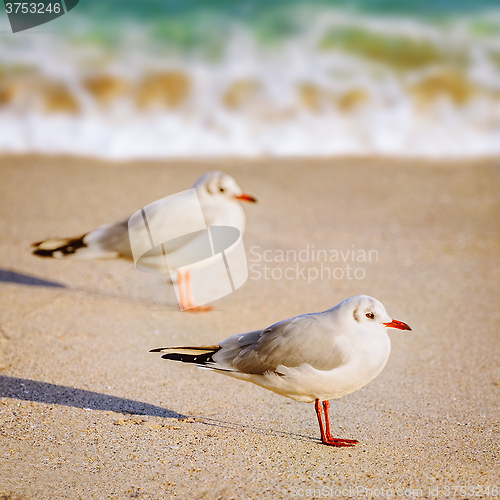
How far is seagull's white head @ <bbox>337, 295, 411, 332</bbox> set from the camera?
8.98 ft

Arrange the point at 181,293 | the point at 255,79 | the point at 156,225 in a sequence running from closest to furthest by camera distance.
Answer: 1. the point at 156,225
2. the point at 181,293
3. the point at 255,79

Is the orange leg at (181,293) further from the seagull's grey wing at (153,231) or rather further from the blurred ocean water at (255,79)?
the blurred ocean water at (255,79)

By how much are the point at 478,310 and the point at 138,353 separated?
2440mm

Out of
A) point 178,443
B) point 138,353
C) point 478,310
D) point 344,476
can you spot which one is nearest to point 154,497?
point 178,443

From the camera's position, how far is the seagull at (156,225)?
4.34 meters

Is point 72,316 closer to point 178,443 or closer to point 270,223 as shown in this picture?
point 178,443

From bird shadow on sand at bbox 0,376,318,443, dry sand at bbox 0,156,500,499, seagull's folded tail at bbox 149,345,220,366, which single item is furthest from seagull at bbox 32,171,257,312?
seagull's folded tail at bbox 149,345,220,366

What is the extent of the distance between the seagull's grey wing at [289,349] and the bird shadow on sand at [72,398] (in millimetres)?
470

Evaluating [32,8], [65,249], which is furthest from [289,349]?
[32,8]

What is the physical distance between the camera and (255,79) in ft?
33.8

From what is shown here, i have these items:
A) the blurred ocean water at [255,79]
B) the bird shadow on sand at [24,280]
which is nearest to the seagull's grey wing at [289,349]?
the bird shadow on sand at [24,280]

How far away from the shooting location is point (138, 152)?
848 centimetres

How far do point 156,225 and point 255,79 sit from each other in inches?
261

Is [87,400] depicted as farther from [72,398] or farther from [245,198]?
[245,198]
